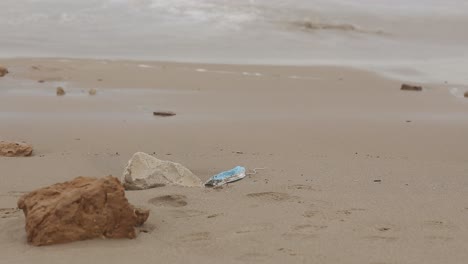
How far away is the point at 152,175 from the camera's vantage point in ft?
13.2

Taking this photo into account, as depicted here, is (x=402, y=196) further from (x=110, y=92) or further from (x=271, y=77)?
(x=271, y=77)

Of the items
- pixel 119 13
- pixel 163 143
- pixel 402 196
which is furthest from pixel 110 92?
pixel 119 13

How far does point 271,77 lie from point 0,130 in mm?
4133

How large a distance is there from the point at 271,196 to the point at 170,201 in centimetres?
51

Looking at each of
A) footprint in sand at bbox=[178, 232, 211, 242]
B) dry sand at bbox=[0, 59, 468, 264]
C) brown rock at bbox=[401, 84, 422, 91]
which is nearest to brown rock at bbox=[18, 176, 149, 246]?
dry sand at bbox=[0, 59, 468, 264]

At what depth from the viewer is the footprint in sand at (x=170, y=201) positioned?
3548 mm

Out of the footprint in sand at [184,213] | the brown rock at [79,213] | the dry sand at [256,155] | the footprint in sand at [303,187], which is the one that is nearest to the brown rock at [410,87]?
the dry sand at [256,155]

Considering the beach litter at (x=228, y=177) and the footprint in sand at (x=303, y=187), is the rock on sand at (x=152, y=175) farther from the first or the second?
the footprint in sand at (x=303, y=187)

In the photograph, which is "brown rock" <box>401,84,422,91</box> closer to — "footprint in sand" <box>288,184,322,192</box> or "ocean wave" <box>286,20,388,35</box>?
"footprint in sand" <box>288,184,322,192</box>

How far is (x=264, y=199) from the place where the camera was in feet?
11.9

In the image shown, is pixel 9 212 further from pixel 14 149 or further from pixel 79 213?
pixel 14 149

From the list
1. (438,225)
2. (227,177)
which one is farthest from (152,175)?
(438,225)

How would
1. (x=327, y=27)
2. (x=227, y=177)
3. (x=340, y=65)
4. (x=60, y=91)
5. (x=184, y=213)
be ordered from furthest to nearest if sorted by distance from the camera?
→ 1. (x=327, y=27)
2. (x=340, y=65)
3. (x=60, y=91)
4. (x=227, y=177)
5. (x=184, y=213)

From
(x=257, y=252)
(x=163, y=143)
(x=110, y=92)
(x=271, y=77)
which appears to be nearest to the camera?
(x=257, y=252)
